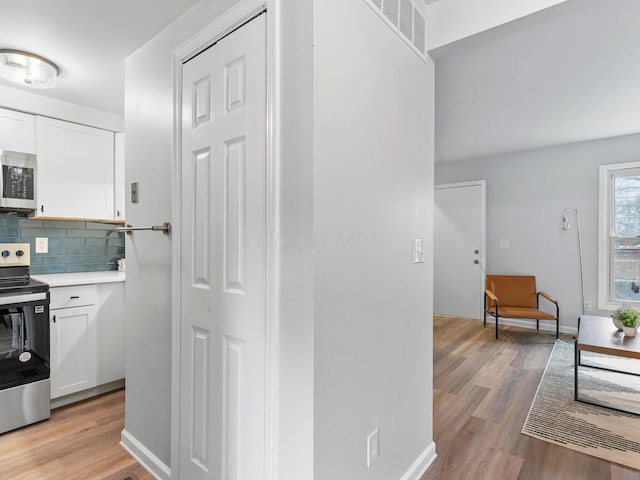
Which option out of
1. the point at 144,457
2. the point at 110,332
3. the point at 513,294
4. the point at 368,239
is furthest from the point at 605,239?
the point at 110,332

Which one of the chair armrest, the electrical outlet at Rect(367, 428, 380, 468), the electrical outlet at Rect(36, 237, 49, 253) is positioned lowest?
the electrical outlet at Rect(367, 428, 380, 468)

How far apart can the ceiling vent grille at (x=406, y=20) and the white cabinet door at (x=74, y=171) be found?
2.61 m

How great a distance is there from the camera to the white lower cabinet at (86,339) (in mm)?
2369

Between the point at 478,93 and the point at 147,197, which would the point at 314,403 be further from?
the point at 478,93

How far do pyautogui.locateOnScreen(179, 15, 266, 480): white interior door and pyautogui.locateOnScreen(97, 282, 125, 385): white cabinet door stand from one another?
140 cm

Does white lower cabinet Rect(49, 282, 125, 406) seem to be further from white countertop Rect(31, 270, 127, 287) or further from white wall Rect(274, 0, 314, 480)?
white wall Rect(274, 0, 314, 480)

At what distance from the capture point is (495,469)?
5.82ft

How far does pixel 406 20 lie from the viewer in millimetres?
1564

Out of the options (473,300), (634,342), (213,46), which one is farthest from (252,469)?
(473,300)

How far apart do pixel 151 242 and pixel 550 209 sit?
4674 millimetres

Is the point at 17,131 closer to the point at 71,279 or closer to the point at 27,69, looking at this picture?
the point at 27,69

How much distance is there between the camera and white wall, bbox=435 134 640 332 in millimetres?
4129

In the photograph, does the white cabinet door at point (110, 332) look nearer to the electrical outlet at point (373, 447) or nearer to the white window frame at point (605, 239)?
the electrical outlet at point (373, 447)

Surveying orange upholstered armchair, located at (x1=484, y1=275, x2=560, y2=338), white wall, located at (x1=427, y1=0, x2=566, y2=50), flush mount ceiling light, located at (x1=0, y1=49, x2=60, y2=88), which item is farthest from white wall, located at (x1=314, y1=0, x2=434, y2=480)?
orange upholstered armchair, located at (x1=484, y1=275, x2=560, y2=338)
